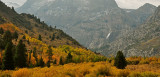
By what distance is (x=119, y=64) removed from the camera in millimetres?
34125

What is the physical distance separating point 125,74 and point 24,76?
9.59m

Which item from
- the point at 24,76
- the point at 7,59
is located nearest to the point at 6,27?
the point at 7,59

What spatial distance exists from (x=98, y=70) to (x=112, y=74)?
150 cm

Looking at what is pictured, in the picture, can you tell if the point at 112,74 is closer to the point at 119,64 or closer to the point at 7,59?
the point at 119,64

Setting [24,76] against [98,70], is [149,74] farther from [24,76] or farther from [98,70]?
[24,76]

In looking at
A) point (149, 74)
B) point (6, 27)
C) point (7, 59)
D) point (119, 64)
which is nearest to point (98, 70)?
point (149, 74)

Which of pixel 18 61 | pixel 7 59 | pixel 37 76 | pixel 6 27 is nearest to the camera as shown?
pixel 37 76

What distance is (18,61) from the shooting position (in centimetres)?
4653

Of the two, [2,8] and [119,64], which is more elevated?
[2,8]

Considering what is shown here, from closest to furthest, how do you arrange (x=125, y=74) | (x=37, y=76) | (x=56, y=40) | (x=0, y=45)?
(x=37, y=76) < (x=125, y=74) < (x=0, y=45) < (x=56, y=40)

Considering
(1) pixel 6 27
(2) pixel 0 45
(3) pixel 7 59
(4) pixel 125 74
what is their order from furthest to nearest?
1. (1) pixel 6 27
2. (2) pixel 0 45
3. (3) pixel 7 59
4. (4) pixel 125 74

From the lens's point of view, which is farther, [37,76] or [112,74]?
[112,74]

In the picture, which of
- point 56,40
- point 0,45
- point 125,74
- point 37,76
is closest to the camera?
point 37,76

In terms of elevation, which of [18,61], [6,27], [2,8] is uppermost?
[2,8]
